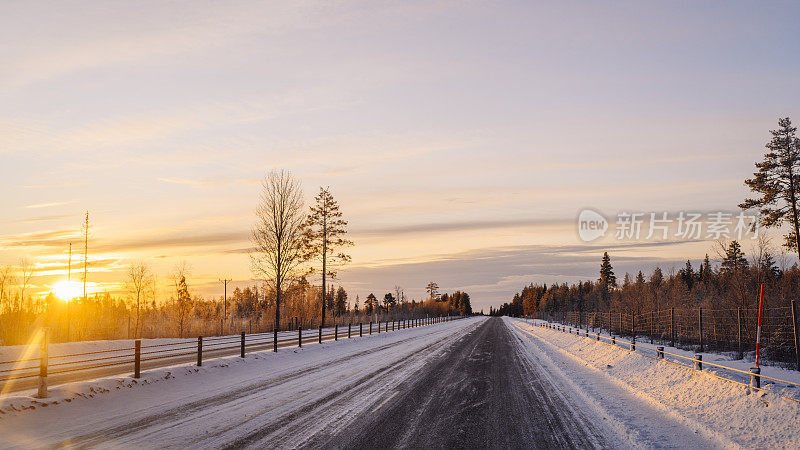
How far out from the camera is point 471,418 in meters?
9.42

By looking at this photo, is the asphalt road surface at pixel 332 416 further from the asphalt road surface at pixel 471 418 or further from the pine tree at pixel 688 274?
the pine tree at pixel 688 274

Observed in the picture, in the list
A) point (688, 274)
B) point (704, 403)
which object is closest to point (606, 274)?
point (688, 274)

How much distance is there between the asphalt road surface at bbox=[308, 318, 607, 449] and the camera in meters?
7.64

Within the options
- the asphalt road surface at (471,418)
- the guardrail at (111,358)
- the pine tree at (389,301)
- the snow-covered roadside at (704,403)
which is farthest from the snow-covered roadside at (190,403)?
the pine tree at (389,301)

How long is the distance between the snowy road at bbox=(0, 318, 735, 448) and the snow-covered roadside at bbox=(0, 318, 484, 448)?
0.11 ft

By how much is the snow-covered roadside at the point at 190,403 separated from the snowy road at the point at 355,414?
1.3 inches

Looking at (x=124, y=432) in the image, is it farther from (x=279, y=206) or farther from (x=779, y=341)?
(x=279, y=206)

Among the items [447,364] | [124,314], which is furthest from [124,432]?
[124,314]

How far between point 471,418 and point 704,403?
16.6 ft

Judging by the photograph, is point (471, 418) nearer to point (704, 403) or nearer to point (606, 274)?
point (704, 403)

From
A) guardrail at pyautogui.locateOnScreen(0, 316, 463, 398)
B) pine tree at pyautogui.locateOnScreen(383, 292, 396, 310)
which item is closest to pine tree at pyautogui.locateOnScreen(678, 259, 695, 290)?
pine tree at pyautogui.locateOnScreen(383, 292, 396, 310)

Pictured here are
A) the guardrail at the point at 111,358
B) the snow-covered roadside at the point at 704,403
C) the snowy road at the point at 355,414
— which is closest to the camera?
the snowy road at the point at 355,414

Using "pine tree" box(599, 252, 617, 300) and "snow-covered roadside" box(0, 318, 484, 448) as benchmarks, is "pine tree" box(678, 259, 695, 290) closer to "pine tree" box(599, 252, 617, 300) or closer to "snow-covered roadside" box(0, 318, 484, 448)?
"pine tree" box(599, 252, 617, 300)

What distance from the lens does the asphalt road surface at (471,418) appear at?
7.64 metres
